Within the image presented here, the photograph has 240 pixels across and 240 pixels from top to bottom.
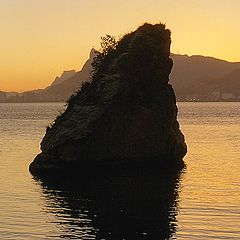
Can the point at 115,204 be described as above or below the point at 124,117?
below

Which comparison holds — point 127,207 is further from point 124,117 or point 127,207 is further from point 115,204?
point 124,117

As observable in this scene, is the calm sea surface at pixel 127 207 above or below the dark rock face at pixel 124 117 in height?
below

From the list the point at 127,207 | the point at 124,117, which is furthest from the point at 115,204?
the point at 124,117

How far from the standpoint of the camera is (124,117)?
176ft

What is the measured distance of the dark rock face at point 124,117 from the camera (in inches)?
2002

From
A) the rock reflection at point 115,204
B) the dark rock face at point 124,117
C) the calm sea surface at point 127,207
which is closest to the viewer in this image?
the calm sea surface at point 127,207

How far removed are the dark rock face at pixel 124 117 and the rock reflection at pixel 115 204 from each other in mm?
2704

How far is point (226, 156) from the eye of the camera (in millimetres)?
Answer: 67438

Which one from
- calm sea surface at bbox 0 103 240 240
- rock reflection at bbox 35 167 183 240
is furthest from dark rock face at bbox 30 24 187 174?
calm sea surface at bbox 0 103 240 240

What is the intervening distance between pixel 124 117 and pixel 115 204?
1921cm

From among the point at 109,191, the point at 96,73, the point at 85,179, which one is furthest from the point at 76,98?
the point at 109,191

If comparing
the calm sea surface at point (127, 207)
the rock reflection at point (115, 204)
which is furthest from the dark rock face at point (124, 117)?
the calm sea surface at point (127, 207)

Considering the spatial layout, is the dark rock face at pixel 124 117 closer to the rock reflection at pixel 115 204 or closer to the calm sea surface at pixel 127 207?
the rock reflection at pixel 115 204

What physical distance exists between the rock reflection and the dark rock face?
2.70 meters
